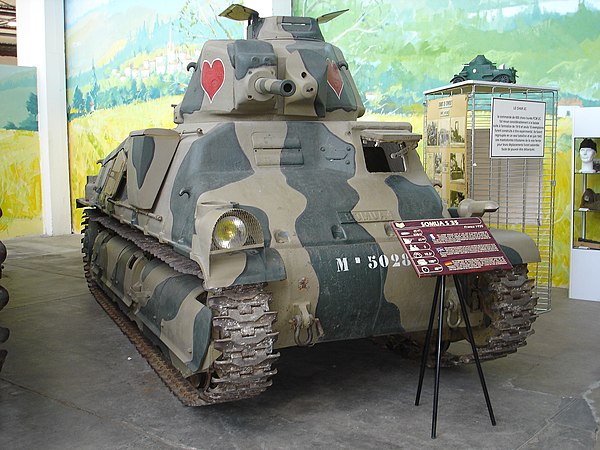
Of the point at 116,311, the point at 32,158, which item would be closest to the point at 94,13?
the point at 32,158

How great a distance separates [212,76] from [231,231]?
6.65ft

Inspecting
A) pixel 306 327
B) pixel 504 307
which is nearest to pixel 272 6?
pixel 504 307

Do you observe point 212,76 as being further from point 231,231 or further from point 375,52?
point 375,52

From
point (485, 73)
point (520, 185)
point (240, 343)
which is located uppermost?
point (485, 73)

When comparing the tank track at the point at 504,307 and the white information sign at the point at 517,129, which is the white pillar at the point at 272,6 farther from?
the tank track at the point at 504,307

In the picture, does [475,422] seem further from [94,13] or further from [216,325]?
[94,13]

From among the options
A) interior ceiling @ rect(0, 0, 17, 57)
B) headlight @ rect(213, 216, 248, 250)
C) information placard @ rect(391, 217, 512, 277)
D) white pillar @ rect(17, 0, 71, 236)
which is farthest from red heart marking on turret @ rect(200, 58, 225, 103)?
interior ceiling @ rect(0, 0, 17, 57)

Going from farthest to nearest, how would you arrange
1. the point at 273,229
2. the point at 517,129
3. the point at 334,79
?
the point at 517,129 → the point at 334,79 → the point at 273,229

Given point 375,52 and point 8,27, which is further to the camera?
point 8,27

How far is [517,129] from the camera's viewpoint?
7629 millimetres

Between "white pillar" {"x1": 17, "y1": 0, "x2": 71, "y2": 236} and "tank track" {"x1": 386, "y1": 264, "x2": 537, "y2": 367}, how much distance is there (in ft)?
37.2

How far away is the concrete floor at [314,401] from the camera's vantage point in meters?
4.62

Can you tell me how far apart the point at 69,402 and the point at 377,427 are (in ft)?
7.33

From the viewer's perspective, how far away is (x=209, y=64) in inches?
240
